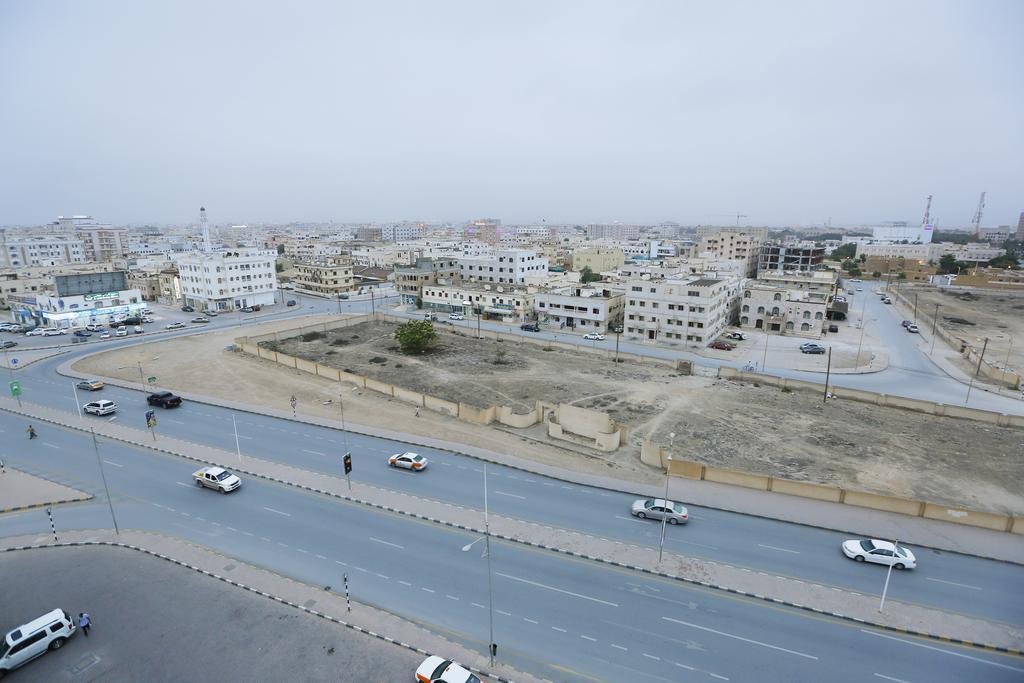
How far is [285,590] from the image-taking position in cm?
1919

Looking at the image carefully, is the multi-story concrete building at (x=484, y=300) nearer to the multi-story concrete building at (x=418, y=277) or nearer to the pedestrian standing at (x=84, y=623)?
the multi-story concrete building at (x=418, y=277)

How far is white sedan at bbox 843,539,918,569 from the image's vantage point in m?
20.4

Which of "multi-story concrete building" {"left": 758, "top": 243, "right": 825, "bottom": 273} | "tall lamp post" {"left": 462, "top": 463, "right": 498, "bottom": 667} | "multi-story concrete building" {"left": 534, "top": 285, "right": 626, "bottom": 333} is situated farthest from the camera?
"multi-story concrete building" {"left": 758, "top": 243, "right": 825, "bottom": 273}

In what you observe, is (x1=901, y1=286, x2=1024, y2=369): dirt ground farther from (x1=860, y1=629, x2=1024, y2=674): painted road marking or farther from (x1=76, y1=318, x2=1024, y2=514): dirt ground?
(x1=860, y1=629, x2=1024, y2=674): painted road marking

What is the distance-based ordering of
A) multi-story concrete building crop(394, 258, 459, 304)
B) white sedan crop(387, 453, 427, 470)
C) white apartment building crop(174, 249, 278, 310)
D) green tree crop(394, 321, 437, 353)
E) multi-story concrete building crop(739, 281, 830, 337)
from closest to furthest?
1. white sedan crop(387, 453, 427, 470)
2. green tree crop(394, 321, 437, 353)
3. multi-story concrete building crop(739, 281, 830, 337)
4. white apartment building crop(174, 249, 278, 310)
5. multi-story concrete building crop(394, 258, 459, 304)

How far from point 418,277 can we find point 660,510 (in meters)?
72.1

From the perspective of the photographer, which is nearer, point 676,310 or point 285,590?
point 285,590

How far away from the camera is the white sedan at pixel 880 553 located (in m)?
20.4

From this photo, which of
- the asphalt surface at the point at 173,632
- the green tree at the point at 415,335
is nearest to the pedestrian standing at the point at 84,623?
the asphalt surface at the point at 173,632

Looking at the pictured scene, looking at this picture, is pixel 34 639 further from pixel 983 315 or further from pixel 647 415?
pixel 983 315

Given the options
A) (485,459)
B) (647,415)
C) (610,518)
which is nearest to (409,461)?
(485,459)

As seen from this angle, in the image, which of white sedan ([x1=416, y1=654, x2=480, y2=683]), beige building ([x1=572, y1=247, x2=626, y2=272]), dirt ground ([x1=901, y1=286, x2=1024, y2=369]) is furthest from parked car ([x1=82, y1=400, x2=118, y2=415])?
beige building ([x1=572, y1=247, x2=626, y2=272])

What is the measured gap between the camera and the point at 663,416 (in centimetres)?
3941

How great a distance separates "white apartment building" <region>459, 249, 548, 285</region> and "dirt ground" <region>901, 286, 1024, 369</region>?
208 ft
